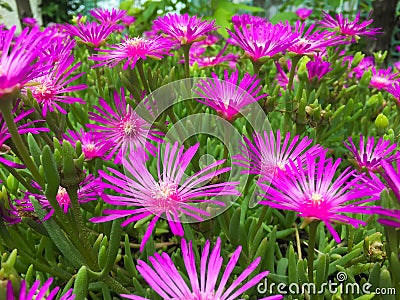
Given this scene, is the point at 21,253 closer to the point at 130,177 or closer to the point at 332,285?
the point at 130,177

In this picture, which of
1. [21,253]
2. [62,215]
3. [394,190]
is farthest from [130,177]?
[394,190]

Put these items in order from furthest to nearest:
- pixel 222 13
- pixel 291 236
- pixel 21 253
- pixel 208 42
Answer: pixel 208 42 → pixel 222 13 → pixel 291 236 → pixel 21 253

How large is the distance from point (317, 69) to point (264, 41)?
21 cm

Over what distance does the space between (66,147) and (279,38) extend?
40 centimetres

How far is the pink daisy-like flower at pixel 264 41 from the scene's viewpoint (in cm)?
68

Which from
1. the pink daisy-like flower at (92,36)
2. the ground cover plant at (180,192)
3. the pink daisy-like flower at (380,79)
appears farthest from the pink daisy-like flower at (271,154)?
the pink daisy-like flower at (380,79)

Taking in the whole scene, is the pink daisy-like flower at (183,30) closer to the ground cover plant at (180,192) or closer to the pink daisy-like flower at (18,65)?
the ground cover plant at (180,192)

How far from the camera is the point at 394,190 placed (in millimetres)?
380

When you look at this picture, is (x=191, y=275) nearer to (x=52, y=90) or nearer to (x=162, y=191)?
(x=162, y=191)

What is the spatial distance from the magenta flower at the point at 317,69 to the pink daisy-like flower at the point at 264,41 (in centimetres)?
16

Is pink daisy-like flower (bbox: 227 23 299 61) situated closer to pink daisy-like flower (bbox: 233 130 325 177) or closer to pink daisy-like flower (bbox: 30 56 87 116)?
pink daisy-like flower (bbox: 233 130 325 177)

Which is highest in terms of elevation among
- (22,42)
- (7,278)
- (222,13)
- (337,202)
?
(222,13)

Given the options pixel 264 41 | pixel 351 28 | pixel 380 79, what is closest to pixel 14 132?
pixel 264 41

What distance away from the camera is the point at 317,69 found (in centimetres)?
88
